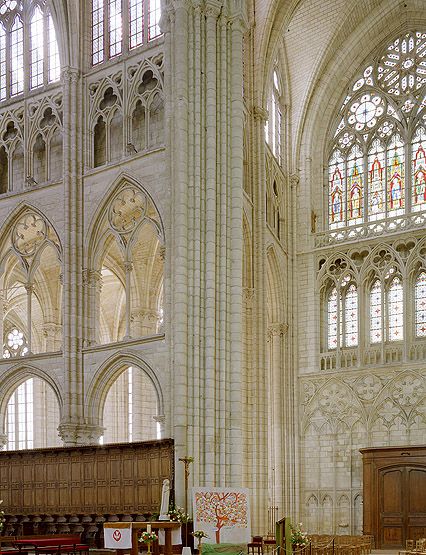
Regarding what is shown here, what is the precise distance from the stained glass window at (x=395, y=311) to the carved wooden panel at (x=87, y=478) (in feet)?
36.1

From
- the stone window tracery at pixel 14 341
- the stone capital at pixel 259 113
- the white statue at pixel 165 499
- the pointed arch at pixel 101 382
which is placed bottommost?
the white statue at pixel 165 499

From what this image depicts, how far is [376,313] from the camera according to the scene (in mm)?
32719

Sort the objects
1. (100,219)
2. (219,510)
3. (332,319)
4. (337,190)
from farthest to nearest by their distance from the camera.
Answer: (337,190)
(332,319)
(100,219)
(219,510)

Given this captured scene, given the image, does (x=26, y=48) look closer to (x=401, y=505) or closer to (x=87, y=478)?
(x=87, y=478)

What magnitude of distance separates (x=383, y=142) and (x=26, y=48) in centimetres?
1324

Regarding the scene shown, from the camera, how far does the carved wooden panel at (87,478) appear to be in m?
24.9

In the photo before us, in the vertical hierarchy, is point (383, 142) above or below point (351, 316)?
above

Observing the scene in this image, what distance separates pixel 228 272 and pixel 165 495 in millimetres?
6365

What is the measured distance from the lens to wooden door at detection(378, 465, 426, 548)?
91.6 feet

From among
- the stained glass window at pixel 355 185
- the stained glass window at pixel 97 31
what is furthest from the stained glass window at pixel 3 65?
the stained glass window at pixel 355 185

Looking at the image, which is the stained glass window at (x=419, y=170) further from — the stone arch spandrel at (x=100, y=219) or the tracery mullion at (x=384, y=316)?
the stone arch spandrel at (x=100, y=219)

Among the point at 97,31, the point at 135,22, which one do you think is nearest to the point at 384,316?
the point at 135,22

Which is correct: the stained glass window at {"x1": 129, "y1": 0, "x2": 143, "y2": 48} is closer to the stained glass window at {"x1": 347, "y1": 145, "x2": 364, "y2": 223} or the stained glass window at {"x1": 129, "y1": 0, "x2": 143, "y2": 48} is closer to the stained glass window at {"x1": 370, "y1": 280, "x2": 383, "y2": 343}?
the stained glass window at {"x1": 347, "y1": 145, "x2": 364, "y2": 223}

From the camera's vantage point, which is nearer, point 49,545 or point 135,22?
point 49,545
